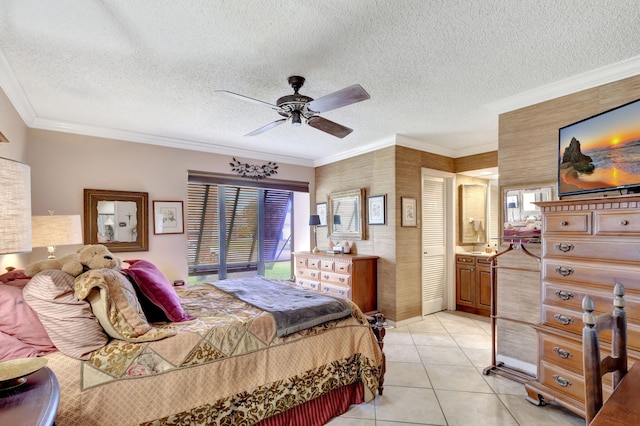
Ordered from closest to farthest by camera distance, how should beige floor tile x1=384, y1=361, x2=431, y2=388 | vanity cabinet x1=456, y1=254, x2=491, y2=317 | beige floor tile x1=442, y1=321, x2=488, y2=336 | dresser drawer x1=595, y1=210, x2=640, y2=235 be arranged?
1. dresser drawer x1=595, y1=210, x2=640, y2=235
2. beige floor tile x1=384, y1=361, x2=431, y2=388
3. beige floor tile x1=442, y1=321, x2=488, y2=336
4. vanity cabinet x1=456, y1=254, x2=491, y2=317

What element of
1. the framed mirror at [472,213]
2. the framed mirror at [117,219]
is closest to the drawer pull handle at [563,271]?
the framed mirror at [472,213]

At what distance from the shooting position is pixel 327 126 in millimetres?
2740

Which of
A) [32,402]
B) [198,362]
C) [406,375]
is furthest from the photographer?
[406,375]

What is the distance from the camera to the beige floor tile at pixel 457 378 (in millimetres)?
2607

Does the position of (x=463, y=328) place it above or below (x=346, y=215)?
below

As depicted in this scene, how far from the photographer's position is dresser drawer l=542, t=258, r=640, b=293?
1.82 metres

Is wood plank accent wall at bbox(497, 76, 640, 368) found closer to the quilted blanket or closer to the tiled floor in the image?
the tiled floor

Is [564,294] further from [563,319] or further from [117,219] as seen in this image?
[117,219]

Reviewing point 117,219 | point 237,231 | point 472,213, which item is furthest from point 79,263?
point 472,213

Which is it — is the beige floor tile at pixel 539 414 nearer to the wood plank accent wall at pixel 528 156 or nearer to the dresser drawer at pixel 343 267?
the wood plank accent wall at pixel 528 156

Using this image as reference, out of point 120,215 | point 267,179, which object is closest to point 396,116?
point 267,179

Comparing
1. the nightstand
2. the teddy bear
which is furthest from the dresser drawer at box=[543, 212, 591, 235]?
the teddy bear

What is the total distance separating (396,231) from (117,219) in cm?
368

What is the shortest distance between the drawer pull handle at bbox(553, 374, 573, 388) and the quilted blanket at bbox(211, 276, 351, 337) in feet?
5.12
